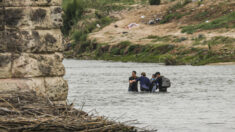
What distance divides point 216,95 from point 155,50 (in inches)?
1729

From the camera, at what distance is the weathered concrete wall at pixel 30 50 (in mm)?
10508

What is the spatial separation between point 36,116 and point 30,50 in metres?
1.13

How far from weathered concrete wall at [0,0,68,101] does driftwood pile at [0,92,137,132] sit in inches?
7.4

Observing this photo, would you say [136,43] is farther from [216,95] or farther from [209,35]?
[216,95]

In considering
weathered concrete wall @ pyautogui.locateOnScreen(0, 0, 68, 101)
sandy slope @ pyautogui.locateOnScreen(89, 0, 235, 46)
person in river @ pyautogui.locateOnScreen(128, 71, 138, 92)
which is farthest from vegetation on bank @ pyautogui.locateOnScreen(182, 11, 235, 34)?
weathered concrete wall @ pyautogui.locateOnScreen(0, 0, 68, 101)

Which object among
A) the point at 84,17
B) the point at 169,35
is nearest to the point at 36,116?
the point at 169,35

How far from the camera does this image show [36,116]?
10.2 metres

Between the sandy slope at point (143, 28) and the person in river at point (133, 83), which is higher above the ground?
the sandy slope at point (143, 28)

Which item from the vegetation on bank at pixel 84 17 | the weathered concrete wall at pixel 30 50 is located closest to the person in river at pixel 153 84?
the weathered concrete wall at pixel 30 50

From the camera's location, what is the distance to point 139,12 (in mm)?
96000

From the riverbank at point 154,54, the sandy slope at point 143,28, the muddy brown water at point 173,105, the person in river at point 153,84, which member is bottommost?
the muddy brown water at point 173,105

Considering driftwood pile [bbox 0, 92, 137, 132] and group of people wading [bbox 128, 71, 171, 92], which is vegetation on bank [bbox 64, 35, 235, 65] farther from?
driftwood pile [bbox 0, 92, 137, 132]

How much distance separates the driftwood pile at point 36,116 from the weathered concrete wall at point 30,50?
7.4 inches

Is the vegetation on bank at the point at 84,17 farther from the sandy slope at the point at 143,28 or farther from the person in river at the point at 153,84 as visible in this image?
the person in river at the point at 153,84
